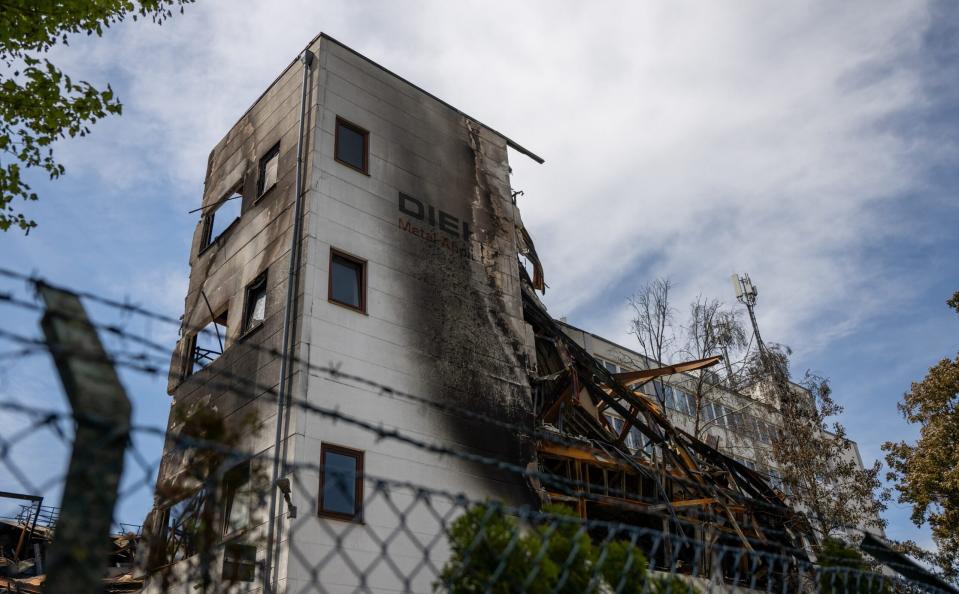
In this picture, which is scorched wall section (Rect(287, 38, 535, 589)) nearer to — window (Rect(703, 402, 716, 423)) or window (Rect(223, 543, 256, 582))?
window (Rect(223, 543, 256, 582))

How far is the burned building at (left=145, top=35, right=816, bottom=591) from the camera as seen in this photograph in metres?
13.3

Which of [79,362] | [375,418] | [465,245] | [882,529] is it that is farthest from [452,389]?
[882,529]

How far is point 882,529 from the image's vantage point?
86.5ft

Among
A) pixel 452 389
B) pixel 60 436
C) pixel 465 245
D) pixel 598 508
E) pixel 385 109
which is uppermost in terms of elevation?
pixel 385 109

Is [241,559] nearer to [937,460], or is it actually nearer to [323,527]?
[323,527]

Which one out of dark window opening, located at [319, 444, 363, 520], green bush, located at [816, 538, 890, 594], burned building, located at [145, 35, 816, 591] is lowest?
green bush, located at [816, 538, 890, 594]

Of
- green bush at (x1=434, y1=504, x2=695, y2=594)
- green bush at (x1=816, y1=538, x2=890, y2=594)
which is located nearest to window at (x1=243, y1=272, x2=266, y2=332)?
green bush at (x1=434, y1=504, x2=695, y2=594)

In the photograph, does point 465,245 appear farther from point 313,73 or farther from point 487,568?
point 487,568

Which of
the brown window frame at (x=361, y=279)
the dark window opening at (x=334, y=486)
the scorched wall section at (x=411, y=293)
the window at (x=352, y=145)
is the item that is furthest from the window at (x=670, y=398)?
the dark window opening at (x=334, y=486)

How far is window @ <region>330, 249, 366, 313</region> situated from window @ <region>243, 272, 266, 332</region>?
5.37 feet

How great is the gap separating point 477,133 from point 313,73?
493 centimetres

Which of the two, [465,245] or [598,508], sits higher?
[465,245]

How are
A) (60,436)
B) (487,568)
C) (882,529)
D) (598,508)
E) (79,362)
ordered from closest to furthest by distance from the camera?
1. (60,436)
2. (79,362)
3. (487,568)
4. (598,508)
5. (882,529)

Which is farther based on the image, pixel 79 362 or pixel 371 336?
pixel 371 336
